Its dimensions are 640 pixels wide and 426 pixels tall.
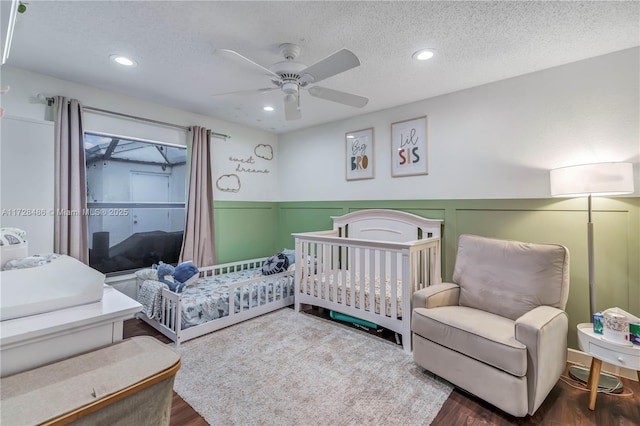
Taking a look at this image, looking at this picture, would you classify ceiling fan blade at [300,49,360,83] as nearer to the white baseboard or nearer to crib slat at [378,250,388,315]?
crib slat at [378,250,388,315]

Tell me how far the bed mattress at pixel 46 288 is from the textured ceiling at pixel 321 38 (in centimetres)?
160

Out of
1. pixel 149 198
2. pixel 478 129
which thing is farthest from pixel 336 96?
pixel 149 198

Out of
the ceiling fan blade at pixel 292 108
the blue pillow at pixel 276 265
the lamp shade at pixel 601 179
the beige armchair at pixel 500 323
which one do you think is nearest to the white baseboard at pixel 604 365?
the beige armchair at pixel 500 323

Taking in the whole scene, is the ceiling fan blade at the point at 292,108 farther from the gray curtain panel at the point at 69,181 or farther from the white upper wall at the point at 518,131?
the gray curtain panel at the point at 69,181

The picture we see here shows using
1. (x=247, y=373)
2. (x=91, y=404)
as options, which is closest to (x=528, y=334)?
(x=247, y=373)

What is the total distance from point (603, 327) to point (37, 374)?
273 cm

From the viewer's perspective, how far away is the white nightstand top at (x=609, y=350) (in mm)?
1605

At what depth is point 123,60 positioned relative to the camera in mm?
2309

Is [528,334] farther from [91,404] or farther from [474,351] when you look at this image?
[91,404]

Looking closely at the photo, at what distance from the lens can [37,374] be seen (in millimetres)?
752

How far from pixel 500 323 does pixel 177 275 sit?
2.96 meters

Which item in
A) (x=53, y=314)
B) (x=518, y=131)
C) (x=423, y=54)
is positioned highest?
(x=423, y=54)

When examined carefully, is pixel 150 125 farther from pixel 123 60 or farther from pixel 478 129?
pixel 478 129

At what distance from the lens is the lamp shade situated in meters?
1.85
